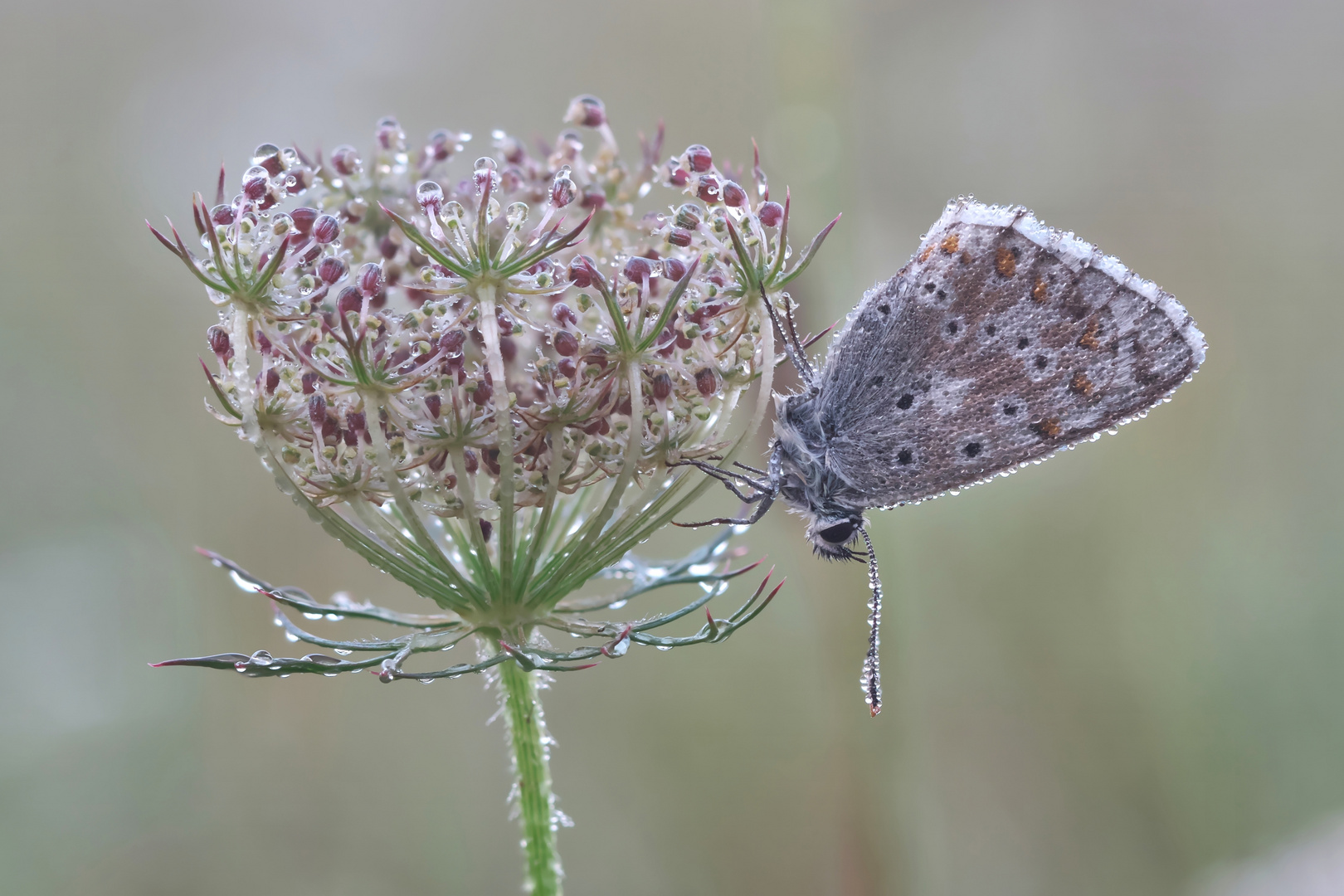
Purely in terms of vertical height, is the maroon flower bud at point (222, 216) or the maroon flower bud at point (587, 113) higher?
the maroon flower bud at point (587, 113)

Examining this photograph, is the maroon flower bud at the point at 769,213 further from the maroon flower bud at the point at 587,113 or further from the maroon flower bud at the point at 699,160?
the maroon flower bud at the point at 587,113

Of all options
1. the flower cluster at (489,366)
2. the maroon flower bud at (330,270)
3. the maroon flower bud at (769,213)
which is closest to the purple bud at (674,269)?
the flower cluster at (489,366)

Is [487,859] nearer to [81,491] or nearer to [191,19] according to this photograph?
[81,491]

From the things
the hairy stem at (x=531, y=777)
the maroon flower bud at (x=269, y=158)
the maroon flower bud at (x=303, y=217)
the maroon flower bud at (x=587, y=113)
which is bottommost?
the hairy stem at (x=531, y=777)

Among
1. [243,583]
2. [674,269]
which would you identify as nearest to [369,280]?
[674,269]

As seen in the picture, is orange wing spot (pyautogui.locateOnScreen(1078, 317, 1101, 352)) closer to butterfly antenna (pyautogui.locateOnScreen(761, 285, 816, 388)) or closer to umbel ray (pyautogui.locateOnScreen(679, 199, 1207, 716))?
umbel ray (pyautogui.locateOnScreen(679, 199, 1207, 716))

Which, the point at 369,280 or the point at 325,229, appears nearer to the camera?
the point at 369,280

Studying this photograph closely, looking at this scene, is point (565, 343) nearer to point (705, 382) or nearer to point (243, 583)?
point (705, 382)
